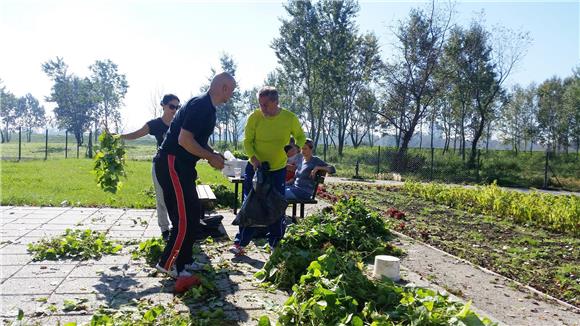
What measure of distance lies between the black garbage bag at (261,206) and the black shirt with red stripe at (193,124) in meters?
1.02

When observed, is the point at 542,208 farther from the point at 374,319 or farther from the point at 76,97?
the point at 76,97

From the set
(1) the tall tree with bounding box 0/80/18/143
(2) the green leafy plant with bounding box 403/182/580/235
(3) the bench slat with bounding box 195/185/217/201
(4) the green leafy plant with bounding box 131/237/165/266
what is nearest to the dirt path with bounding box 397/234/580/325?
(4) the green leafy plant with bounding box 131/237/165/266

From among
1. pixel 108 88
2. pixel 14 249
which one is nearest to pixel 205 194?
pixel 14 249

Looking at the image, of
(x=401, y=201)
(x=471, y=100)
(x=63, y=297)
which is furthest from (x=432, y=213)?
(x=471, y=100)

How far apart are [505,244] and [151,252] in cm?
525

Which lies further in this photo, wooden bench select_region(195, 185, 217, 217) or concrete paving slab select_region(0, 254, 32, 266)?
wooden bench select_region(195, 185, 217, 217)

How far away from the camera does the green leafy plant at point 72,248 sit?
4.64 metres

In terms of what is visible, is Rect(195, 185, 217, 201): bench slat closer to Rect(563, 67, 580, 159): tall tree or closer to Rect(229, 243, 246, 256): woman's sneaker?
Rect(229, 243, 246, 256): woman's sneaker

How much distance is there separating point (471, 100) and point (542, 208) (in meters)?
27.2

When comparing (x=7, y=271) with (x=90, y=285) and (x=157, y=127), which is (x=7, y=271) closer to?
(x=90, y=285)

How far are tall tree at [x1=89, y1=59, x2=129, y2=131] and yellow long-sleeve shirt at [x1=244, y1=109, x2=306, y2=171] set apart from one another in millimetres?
43448

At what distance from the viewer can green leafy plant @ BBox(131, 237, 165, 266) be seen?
4562 millimetres

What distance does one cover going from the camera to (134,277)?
4086 mm

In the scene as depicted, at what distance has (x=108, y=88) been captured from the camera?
4625 centimetres
